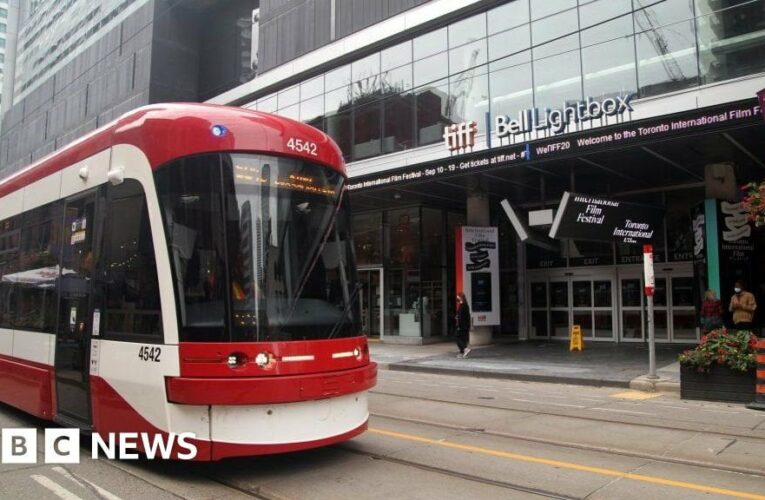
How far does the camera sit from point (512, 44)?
19500 millimetres

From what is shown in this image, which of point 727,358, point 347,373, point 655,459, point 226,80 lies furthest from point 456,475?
point 226,80

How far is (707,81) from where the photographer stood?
15055mm

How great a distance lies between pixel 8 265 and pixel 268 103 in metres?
22.0

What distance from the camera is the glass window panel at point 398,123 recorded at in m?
22.5

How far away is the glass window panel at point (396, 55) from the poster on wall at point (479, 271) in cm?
701

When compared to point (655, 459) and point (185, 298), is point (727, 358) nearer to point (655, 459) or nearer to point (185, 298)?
point (655, 459)

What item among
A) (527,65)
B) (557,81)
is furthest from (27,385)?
(527,65)

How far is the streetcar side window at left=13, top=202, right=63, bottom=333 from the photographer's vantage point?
7.43m

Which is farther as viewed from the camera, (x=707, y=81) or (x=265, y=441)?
(x=707, y=81)

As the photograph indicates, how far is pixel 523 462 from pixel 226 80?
111 feet

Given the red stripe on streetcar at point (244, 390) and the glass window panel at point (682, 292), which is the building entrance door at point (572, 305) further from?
the red stripe on streetcar at point (244, 390)

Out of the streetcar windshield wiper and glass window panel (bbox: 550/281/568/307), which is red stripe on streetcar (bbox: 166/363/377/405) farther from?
glass window panel (bbox: 550/281/568/307)

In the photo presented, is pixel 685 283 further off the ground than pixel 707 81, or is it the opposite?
pixel 707 81

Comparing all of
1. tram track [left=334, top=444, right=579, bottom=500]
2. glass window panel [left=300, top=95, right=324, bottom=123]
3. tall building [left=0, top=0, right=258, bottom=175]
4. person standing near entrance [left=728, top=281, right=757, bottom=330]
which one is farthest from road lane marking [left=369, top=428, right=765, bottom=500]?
tall building [left=0, top=0, right=258, bottom=175]
